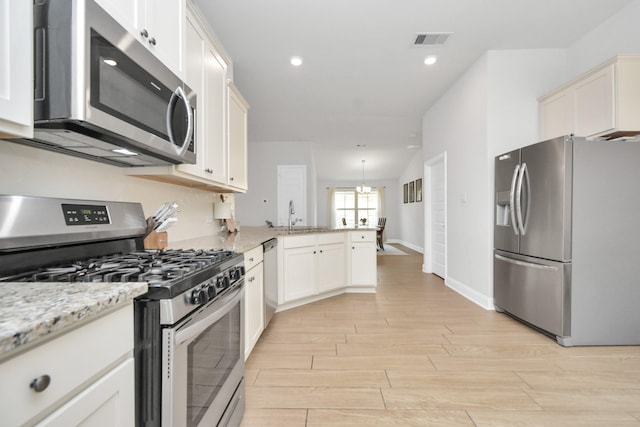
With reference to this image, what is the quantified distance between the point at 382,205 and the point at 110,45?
11069 millimetres

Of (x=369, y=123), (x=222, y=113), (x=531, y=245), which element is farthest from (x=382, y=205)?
(x=222, y=113)

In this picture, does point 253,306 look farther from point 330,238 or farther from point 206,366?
point 330,238

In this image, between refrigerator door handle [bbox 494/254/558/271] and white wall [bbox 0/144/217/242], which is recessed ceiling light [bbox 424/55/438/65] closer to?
refrigerator door handle [bbox 494/254/558/271]

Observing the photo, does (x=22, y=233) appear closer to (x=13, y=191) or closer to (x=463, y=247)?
(x=13, y=191)

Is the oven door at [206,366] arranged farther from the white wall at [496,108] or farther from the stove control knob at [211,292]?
the white wall at [496,108]

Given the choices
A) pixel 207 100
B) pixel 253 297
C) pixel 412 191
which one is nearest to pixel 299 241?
pixel 253 297

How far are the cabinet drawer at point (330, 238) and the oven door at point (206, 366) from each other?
212 cm

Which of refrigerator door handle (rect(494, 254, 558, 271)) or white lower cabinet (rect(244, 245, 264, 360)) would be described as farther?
refrigerator door handle (rect(494, 254, 558, 271))

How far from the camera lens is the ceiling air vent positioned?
314cm

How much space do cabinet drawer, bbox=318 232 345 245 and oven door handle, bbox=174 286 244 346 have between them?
217 centimetres

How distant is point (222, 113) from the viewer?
240 centimetres

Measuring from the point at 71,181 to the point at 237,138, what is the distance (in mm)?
1601

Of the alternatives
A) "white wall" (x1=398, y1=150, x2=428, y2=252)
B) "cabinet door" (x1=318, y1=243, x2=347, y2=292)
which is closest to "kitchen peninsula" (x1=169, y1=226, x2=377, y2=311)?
"cabinet door" (x1=318, y1=243, x2=347, y2=292)

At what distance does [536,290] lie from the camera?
2.71 metres
